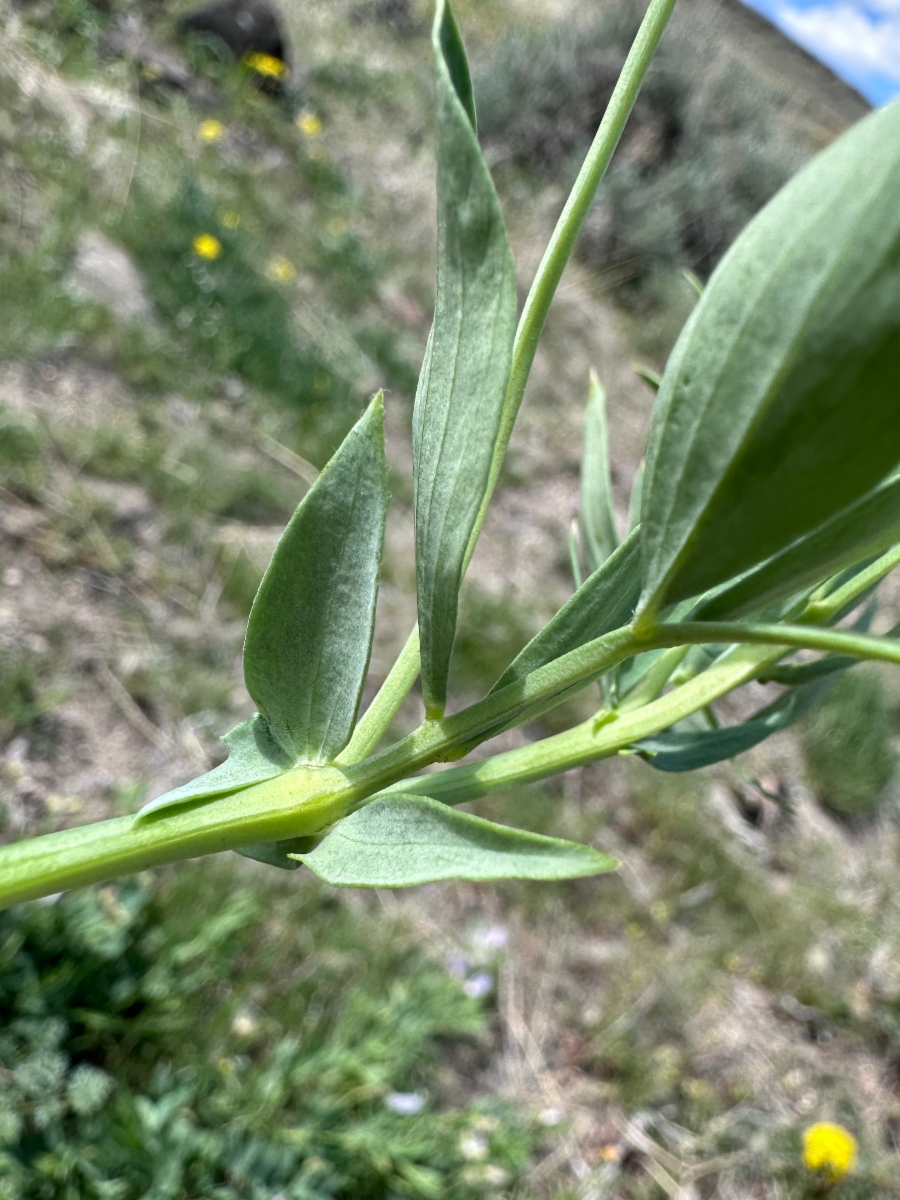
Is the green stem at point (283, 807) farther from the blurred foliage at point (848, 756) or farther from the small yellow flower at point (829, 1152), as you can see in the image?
the blurred foliage at point (848, 756)

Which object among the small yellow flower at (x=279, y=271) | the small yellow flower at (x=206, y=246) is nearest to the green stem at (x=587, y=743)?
the small yellow flower at (x=206, y=246)

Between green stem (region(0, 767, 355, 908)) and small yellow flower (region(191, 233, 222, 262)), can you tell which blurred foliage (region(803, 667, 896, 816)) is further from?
green stem (region(0, 767, 355, 908))

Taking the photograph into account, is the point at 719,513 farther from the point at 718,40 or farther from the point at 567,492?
the point at 718,40

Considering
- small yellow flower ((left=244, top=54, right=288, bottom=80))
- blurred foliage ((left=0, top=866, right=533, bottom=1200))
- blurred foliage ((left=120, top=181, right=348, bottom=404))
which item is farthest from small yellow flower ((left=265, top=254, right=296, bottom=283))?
blurred foliage ((left=0, top=866, right=533, bottom=1200))

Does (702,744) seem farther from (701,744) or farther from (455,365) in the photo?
(455,365)

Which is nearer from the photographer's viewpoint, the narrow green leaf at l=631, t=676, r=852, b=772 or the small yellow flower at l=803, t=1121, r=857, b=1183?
the narrow green leaf at l=631, t=676, r=852, b=772

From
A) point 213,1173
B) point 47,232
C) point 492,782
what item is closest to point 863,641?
point 492,782

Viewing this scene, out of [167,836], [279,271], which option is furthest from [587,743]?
[279,271]
